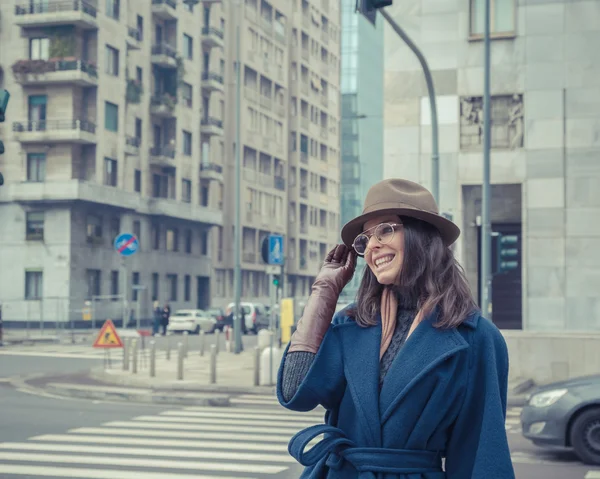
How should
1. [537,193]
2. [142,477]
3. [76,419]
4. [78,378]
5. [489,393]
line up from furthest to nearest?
[537,193]
[78,378]
[76,419]
[142,477]
[489,393]

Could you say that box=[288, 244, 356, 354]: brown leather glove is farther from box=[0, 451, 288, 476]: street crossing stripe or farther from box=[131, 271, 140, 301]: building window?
box=[131, 271, 140, 301]: building window

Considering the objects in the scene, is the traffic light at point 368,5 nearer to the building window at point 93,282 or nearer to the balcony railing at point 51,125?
the balcony railing at point 51,125

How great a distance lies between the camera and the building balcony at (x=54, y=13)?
51.5m

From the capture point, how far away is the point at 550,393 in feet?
35.6

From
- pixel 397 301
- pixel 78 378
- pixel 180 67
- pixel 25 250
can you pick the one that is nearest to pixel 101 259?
pixel 25 250

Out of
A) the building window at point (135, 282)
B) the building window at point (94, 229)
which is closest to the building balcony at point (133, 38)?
the building window at point (94, 229)

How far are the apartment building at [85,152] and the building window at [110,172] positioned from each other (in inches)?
2.7

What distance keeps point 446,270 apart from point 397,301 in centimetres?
17

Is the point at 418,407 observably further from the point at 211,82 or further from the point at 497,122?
the point at 211,82

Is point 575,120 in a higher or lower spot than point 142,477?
higher

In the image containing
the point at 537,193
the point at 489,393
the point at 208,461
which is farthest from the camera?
the point at 537,193

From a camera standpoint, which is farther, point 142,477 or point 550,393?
point 550,393

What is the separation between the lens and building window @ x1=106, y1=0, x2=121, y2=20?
54569 mm

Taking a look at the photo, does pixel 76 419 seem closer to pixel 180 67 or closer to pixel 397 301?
pixel 397 301
